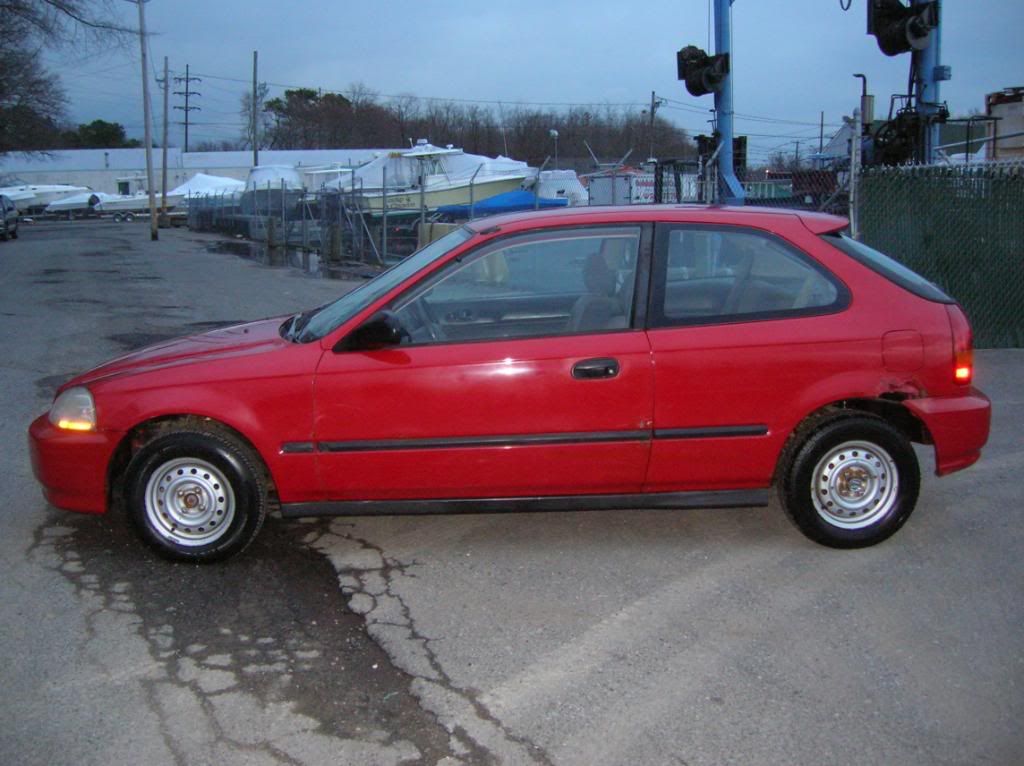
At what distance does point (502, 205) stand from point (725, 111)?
13.7 meters

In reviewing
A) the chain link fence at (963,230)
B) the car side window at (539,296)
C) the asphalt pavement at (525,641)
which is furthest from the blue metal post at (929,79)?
the car side window at (539,296)

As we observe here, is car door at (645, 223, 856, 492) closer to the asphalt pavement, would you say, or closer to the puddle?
the asphalt pavement

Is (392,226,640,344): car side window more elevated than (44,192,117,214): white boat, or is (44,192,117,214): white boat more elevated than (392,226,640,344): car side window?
(44,192,117,214): white boat

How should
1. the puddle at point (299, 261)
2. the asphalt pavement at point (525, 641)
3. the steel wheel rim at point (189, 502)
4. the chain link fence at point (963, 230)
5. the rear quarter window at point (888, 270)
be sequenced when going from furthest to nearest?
the puddle at point (299, 261), the chain link fence at point (963, 230), the rear quarter window at point (888, 270), the steel wheel rim at point (189, 502), the asphalt pavement at point (525, 641)

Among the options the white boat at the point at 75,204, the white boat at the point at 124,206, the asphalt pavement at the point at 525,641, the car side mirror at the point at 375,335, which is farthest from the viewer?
the white boat at the point at 75,204

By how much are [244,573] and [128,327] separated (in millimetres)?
8877

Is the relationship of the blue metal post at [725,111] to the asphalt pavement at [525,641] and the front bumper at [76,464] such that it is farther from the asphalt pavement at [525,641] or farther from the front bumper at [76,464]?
the front bumper at [76,464]

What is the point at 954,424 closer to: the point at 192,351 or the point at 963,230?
the point at 192,351

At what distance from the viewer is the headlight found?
4738 mm

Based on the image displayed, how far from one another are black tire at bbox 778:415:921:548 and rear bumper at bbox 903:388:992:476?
0.15 m

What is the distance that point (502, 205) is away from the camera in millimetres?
27422

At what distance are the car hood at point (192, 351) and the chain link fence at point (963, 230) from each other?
24.1 ft

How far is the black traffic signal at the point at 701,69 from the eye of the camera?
44.1 ft

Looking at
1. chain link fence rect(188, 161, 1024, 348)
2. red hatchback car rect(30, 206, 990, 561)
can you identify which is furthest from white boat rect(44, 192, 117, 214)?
red hatchback car rect(30, 206, 990, 561)
